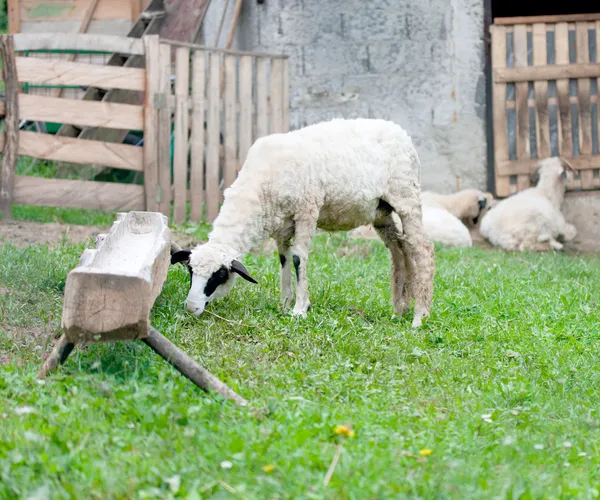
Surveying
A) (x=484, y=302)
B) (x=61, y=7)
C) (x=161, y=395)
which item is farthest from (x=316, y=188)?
(x=61, y=7)

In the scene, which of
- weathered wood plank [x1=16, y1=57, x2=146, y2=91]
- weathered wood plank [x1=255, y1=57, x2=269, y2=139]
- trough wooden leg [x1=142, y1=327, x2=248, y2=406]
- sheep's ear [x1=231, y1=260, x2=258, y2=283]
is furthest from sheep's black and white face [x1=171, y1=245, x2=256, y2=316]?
weathered wood plank [x1=255, y1=57, x2=269, y2=139]

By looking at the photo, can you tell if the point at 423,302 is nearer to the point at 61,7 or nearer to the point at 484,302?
the point at 484,302

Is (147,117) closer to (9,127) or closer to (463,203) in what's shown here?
(9,127)

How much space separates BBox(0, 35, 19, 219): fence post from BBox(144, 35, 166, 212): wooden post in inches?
56.2

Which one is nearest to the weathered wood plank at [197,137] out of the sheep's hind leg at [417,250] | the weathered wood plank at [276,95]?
the weathered wood plank at [276,95]

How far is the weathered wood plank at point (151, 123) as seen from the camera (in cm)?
957

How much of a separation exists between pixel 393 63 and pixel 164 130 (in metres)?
3.38

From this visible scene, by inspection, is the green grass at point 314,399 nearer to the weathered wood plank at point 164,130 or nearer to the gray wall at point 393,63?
the weathered wood plank at point 164,130

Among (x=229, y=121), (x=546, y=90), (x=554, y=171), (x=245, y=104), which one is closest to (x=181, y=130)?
(x=229, y=121)

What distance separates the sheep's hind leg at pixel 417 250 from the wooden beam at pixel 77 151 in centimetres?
426

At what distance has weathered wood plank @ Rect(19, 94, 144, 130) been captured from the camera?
931 cm

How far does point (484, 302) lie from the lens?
700 cm

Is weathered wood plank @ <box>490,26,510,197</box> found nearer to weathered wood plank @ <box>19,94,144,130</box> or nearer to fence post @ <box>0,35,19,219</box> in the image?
weathered wood plank @ <box>19,94,144,130</box>

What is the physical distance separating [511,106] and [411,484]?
29.7ft
